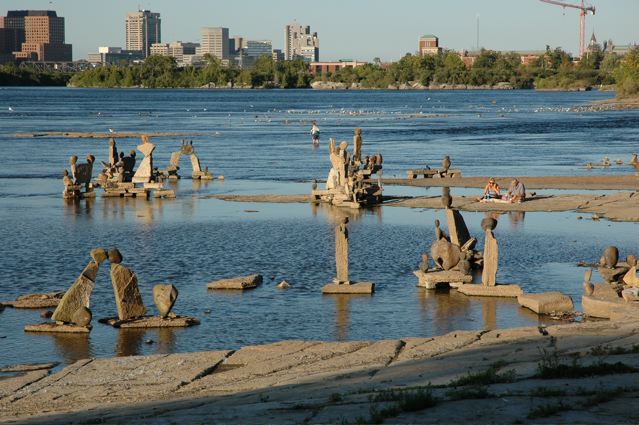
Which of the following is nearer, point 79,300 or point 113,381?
point 113,381

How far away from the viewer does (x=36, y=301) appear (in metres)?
25.9

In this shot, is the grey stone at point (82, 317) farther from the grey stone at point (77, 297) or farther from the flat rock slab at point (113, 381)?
the flat rock slab at point (113, 381)

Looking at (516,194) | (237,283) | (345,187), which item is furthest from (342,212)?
(237,283)

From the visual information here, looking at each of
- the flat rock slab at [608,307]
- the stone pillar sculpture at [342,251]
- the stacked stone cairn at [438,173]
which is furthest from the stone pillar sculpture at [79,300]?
the stacked stone cairn at [438,173]

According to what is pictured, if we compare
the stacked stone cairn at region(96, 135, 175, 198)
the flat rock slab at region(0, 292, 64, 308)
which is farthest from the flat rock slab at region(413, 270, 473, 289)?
the stacked stone cairn at region(96, 135, 175, 198)

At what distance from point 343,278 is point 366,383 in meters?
12.1

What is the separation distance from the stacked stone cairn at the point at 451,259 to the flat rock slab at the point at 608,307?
422cm

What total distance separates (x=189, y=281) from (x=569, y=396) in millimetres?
17308

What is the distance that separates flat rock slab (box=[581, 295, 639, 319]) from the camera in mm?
22117

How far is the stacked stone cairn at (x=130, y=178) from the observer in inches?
1950

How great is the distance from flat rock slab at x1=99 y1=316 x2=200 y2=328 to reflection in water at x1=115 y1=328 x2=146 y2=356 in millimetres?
204

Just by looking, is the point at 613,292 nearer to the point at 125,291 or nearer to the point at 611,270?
the point at 611,270

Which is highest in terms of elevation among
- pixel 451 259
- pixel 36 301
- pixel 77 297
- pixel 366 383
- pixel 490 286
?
pixel 451 259

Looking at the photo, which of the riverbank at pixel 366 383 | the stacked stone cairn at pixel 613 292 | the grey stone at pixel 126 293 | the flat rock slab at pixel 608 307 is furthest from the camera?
the grey stone at pixel 126 293
